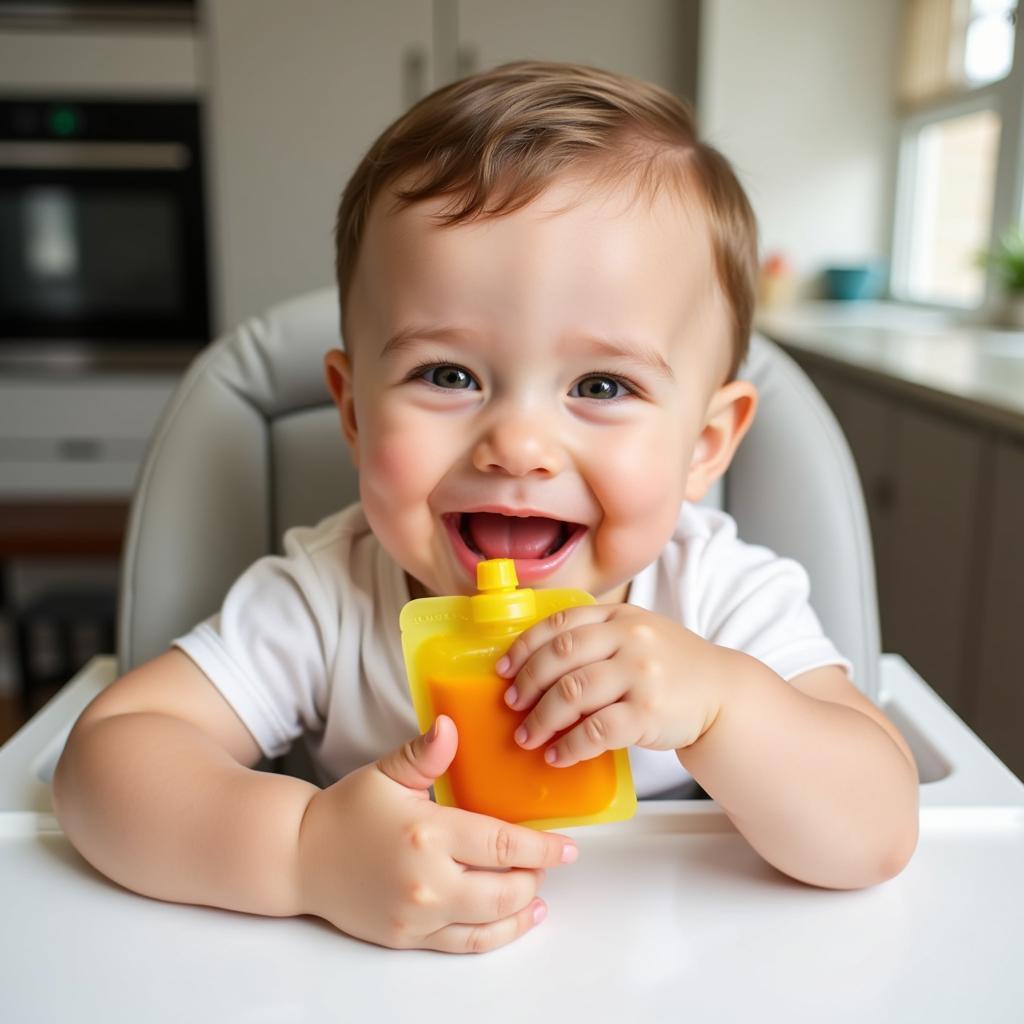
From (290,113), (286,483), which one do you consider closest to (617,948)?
(286,483)

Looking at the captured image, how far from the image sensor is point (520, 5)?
3035 mm

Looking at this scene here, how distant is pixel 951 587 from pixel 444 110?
1415 millimetres

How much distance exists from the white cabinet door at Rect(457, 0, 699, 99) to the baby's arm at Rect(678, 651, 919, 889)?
9.04ft

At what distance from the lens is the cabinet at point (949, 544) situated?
158 centimetres

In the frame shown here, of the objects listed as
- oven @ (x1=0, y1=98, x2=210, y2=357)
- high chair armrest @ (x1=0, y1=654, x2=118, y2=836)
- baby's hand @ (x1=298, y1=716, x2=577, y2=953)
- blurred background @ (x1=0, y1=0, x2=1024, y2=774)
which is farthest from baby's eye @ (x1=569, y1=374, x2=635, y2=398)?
oven @ (x1=0, y1=98, x2=210, y2=357)

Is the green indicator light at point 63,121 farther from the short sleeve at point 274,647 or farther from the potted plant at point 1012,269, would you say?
the short sleeve at point 274,647

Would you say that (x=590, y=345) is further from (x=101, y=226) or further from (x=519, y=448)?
(x=101, y=226)

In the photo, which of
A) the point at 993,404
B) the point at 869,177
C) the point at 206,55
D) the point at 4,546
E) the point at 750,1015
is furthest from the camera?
the point at 869,177

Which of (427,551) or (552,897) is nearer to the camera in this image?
(552,897)

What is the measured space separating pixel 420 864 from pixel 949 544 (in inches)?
59.4

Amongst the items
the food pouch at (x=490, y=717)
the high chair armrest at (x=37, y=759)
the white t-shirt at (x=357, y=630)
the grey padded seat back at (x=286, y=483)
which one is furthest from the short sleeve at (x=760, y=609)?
the high chair armrest at (x=37, y=759)

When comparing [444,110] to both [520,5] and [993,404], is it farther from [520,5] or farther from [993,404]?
[520,5]

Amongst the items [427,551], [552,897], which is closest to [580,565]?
[427,551]

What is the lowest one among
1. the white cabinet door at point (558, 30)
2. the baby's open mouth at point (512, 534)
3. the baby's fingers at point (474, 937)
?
the baby's fingers at point (474, 937)
